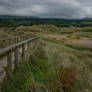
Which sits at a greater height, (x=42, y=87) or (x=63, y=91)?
(x=42, y=87)

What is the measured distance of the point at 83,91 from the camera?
2.28 m

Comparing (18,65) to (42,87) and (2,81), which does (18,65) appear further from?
(42,87)

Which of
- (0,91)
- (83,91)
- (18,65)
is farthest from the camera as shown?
(18,65)

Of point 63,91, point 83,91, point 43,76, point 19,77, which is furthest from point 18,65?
point 83,91

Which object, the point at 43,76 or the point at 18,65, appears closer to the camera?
the point at 43,76

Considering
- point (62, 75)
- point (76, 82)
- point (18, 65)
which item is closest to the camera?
point (76, 82)

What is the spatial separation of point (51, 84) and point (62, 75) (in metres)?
0.47

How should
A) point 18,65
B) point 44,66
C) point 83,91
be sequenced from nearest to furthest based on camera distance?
point 83,91, point 18,65, point 44,66

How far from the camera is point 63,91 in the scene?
2.37 meters

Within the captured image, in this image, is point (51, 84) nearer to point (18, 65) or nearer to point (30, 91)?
point (30, 91)

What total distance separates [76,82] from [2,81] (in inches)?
61.0

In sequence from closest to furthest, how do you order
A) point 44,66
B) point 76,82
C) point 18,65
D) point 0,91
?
point 0,91
point 76,82
point 18,65
point 44,66

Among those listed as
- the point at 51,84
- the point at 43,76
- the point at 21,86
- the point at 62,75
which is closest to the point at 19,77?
the point at 21,86

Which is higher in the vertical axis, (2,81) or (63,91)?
(2,81)
